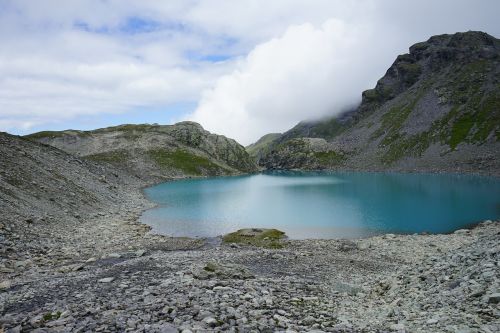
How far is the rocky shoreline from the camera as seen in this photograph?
13625mm

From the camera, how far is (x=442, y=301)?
1526 centimetres

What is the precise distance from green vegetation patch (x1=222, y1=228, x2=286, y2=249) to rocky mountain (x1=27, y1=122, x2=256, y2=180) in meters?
103

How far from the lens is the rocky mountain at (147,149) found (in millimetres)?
155250

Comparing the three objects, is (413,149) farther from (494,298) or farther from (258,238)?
(494,298)

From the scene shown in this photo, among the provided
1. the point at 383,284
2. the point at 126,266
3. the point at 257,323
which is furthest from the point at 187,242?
the point at 257,323

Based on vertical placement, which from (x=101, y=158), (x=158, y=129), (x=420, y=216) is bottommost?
(x=420, y=216)

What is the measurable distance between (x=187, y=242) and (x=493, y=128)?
173485 millimetres

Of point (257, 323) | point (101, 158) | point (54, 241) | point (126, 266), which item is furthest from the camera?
point (101, 158)

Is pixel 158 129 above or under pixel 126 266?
above

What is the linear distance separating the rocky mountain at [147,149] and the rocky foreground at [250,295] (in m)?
122

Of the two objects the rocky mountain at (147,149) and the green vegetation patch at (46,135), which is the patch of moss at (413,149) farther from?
the green vegetation patch at (46,135)

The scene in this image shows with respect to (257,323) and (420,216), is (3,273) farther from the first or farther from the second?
(420,216)

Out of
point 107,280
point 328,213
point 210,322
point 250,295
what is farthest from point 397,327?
point 328,213

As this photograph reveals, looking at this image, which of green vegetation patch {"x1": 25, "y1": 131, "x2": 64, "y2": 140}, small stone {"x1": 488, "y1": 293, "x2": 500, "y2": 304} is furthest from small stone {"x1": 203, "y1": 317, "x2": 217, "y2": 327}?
green vegetation patch {"x1": 25, "y1": 131, "x2": 64, "y2": 140}
